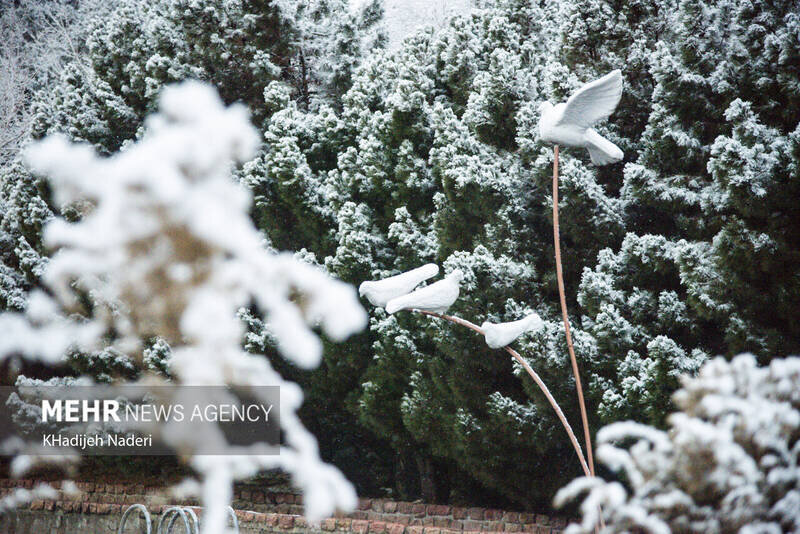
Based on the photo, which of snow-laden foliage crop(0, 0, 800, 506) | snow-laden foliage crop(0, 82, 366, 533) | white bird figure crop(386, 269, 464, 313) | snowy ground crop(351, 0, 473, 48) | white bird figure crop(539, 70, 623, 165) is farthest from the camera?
snowy ground crop(351, 0, 473, 48)

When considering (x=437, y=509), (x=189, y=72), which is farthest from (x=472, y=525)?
(x=189, y=72)

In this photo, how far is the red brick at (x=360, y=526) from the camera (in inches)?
179

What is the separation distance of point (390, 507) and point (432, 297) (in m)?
2.92

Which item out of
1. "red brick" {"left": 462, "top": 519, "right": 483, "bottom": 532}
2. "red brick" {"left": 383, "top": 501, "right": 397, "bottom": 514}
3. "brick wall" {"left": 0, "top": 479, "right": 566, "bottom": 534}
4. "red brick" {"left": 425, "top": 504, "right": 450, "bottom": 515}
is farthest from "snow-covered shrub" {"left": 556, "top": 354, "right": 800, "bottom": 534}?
"red brick" {"left": 383, "top": 501, "right": 397, "bottom": 514}

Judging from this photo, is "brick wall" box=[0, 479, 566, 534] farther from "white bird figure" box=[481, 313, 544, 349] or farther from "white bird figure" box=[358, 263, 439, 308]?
"white bird figure" box=[358, 263, 439, 308]

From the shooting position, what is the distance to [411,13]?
425 inches

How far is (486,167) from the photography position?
16.2ft

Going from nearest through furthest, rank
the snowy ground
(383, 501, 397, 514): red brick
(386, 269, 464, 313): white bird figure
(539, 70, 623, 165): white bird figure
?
(539, 70, 623, 165): white bird figure
(386, 269, 464, 313): white bird figure
(383, 501, 397, 514): red brick
the snowy ground

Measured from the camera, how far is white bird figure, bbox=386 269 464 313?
3.19 metres

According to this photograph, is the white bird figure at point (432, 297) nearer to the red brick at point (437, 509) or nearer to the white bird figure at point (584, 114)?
the white bird figure at point (584, 114)

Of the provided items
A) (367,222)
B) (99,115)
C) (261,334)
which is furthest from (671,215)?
(99,115)

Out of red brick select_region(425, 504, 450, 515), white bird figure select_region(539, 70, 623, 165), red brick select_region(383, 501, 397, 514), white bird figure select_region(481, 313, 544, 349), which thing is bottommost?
red brick select_region(425, 504, 450, 515)

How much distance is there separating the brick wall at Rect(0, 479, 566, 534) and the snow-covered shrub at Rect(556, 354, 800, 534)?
2961mm

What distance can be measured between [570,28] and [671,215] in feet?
4.70
